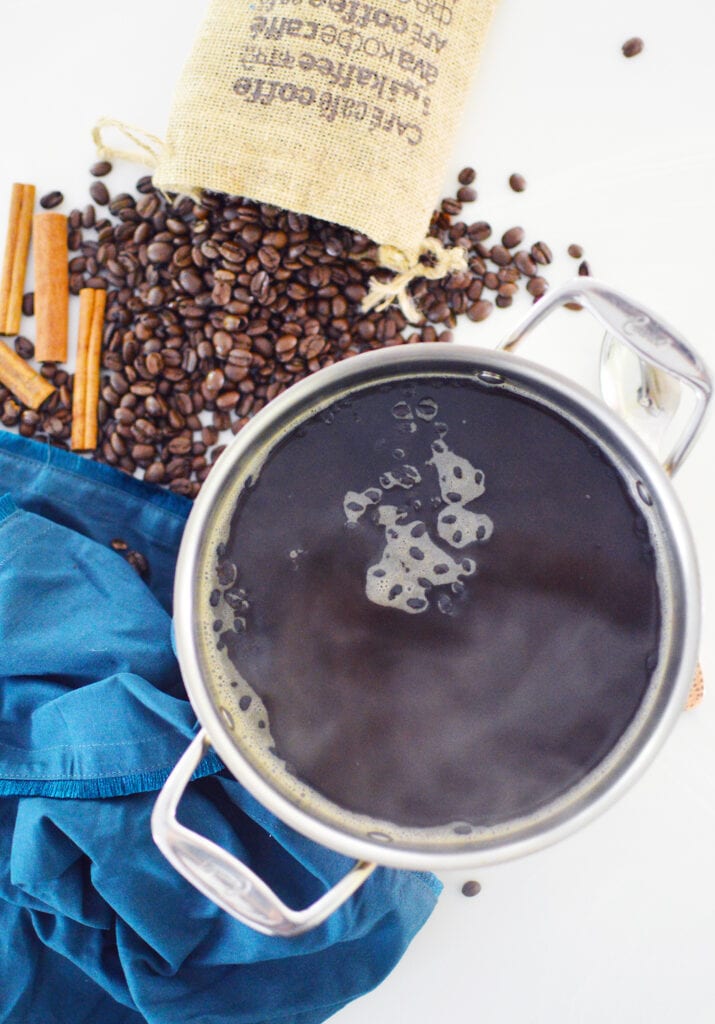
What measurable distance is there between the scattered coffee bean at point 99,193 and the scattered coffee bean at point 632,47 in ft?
2.44

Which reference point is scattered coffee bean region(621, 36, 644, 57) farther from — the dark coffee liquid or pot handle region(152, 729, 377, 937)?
pot handle region(152, 729, 377, 937)

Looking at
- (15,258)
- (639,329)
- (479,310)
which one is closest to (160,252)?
(15,258)

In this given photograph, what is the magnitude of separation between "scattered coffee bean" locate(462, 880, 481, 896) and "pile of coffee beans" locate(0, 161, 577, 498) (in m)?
0.64

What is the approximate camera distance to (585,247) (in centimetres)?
121

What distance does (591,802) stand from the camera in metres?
0.75

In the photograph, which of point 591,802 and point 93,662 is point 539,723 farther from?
point 93,662

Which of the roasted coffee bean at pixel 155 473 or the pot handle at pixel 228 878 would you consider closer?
the pot handle at pixel 228 878

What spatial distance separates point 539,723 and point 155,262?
2.59 ft

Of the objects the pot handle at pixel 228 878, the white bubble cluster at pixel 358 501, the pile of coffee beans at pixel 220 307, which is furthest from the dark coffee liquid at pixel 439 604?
the pile of coffee beans at pixel 220 307

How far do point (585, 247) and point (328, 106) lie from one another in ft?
1.32

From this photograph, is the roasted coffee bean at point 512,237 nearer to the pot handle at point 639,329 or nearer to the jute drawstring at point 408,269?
the jute drawstring at point 408,269

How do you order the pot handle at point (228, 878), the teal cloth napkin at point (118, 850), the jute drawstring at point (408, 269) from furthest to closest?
the jute drawstring at point (408, 269), the teal cloth napkin at point (118, 850), the pot handle at point (228, 878)

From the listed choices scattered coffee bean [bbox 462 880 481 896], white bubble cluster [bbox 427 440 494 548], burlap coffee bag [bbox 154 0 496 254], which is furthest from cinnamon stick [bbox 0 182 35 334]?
scattered coffee bean [bbox 462 880 481 896]

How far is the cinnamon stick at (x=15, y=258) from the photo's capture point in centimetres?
122
